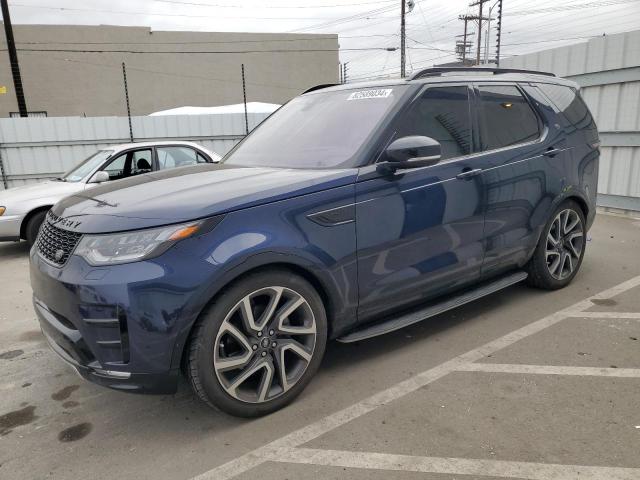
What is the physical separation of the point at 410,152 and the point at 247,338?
140 centimetres

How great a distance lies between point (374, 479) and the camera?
2.28 m

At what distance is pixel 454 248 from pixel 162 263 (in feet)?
6.49

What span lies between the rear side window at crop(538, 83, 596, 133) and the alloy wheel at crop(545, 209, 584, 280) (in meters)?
0.81

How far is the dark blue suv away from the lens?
2398mm

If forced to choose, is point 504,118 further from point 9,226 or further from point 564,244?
point 9,226

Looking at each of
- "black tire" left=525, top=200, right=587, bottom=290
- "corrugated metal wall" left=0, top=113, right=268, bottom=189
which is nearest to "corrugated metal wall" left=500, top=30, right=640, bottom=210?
"black tire" left=525, top=200, right=587, bottom=290

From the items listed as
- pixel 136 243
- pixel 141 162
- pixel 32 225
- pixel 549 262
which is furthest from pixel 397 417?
pixel 141 162

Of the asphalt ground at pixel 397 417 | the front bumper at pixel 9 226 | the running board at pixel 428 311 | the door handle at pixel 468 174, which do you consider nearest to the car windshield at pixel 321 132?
the door handle at pixel 468 174

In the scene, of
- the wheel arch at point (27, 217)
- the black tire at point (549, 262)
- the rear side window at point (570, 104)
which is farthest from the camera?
the wheel arch at point (27, 217)

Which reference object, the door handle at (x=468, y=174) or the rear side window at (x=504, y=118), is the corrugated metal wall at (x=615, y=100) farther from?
the door handle at (x=468, y=174)

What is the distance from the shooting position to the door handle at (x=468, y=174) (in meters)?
3.45

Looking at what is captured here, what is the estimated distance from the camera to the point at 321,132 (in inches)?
135

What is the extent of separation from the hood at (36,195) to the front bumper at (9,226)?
11 cm

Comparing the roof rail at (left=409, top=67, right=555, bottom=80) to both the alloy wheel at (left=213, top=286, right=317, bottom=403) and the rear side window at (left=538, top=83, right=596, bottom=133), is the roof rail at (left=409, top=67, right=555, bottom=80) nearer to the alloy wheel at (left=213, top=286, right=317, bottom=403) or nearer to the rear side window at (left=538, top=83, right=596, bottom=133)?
the rear side window at (left=538, top=83, right=596, bottom=133)
